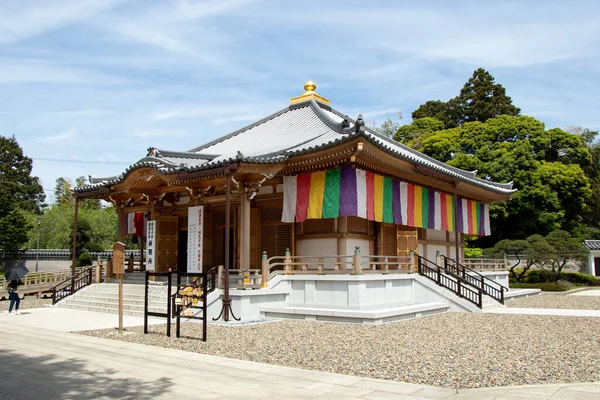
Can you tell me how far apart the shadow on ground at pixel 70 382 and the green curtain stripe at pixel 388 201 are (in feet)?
39.7

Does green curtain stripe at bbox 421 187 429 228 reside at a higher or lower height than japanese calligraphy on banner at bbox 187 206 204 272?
higher

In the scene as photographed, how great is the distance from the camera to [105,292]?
19.5 metres

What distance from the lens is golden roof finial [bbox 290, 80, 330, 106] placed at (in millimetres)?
23891

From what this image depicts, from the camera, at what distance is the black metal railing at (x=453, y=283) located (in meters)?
18.2

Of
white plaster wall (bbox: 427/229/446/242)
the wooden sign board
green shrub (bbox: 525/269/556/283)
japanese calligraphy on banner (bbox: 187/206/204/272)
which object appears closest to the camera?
the wooden sign board

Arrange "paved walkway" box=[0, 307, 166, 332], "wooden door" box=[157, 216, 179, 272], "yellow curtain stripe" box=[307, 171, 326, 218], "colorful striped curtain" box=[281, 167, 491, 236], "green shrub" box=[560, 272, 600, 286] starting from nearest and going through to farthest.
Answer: "paved walkway" box=[0, 307, 166, 332]
"colorful striped curtain" box=[281, 167, 491, 236]
"yellow curtain stripe" box=[307, 171, 326, 218]
"wooden door" box=[157, 216, 179, 272]
"green shrub" box=[560, 272, 600, 286]

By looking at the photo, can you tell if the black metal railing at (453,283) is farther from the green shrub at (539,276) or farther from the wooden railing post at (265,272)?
the green shrub at (539,276)

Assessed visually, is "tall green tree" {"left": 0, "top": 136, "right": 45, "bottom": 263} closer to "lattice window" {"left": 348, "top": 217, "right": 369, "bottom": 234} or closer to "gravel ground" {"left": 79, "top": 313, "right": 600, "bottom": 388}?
"lattice window" {"left": 348, "top": 217, "right": 369, "bottom": 234}

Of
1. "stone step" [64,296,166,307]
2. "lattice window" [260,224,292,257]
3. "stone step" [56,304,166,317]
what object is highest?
"lattice window" [260,224,292,257]

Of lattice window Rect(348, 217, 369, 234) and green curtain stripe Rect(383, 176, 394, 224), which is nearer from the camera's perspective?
lattice window Rect(348, 217, 369, 234)

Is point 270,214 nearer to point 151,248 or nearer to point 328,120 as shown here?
point 328,120

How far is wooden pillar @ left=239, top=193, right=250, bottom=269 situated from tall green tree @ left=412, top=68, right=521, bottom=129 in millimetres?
41369

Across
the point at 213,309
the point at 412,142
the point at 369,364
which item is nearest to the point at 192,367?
the point at 369,364

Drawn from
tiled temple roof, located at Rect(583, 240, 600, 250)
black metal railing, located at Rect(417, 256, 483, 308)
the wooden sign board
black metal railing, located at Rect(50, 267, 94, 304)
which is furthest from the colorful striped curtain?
tiled temple roof, located at Rect(583, 240, 600, 250)
